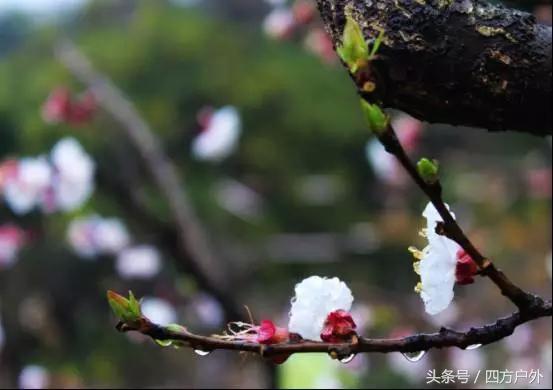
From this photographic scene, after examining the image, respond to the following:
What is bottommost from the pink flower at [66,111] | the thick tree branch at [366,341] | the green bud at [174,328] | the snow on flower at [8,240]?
the thick tree branch at [366,341]

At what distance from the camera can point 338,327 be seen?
57 centimetres

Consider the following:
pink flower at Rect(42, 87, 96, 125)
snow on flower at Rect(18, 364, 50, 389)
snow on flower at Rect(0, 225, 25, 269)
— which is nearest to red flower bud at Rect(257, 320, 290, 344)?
snow on flower at Rect(18, 364, 50, 389)

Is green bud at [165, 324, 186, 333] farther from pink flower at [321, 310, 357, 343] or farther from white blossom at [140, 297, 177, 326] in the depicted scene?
white blossom at [140, 297, 177, 326]

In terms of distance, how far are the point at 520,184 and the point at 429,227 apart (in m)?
3.86

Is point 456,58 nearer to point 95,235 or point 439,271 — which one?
point 439,271

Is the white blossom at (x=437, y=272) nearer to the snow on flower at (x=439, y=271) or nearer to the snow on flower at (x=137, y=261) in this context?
the snow on flower at (x=439, y=271)

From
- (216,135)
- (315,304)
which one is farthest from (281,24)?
(315,304)

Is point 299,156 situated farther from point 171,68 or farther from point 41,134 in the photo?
point 41,134

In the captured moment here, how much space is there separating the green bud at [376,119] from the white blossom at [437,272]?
11 cm

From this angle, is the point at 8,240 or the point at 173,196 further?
the point at 8,240

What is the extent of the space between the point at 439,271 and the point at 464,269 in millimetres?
19

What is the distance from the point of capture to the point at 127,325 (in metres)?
0.53

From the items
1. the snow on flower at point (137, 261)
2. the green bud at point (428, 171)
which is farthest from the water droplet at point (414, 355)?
the snow on flower at point (137, 261)

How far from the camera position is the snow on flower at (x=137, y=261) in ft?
8.70
